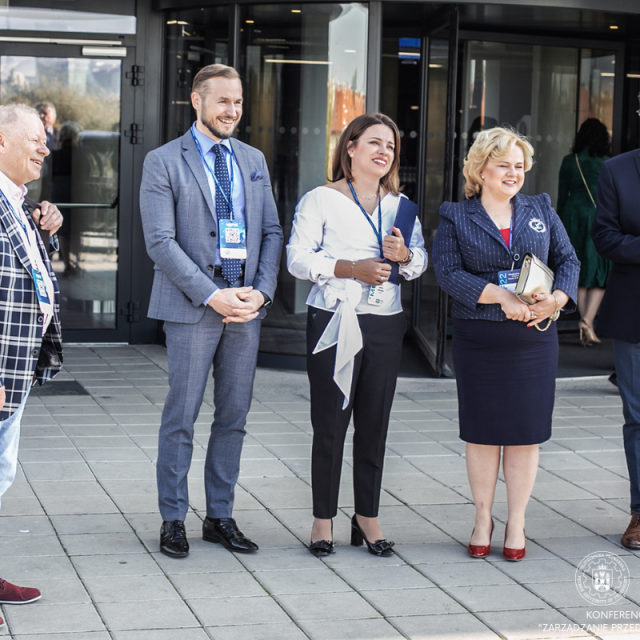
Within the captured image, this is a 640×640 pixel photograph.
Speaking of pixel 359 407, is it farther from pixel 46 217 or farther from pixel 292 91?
pixel 292 91

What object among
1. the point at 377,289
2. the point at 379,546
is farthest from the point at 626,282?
the point at 379,546

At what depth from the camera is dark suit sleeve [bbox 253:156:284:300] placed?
3.79 m

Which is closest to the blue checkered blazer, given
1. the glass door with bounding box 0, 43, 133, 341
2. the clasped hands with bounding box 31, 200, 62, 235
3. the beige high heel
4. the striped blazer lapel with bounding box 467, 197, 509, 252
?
the clasped hands with bounding box 31, 200, 62, 235

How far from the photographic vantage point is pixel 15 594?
3.21m

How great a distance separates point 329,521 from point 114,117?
5501 millimetres

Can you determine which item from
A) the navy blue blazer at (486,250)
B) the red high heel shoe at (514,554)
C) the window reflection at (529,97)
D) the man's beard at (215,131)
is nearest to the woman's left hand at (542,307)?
the navy blue blazer at (486,250)

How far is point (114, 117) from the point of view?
838 centimetres

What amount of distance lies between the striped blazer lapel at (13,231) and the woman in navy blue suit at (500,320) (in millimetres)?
1583

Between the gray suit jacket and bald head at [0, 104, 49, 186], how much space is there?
0.59 m

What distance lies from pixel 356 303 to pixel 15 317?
1.27 m

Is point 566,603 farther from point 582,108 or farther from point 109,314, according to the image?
point 582,108

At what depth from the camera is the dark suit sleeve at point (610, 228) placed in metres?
3.99

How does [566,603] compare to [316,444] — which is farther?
[316,444]

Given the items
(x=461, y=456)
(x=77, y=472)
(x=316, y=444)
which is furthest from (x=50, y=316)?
(x=461, y=456)
